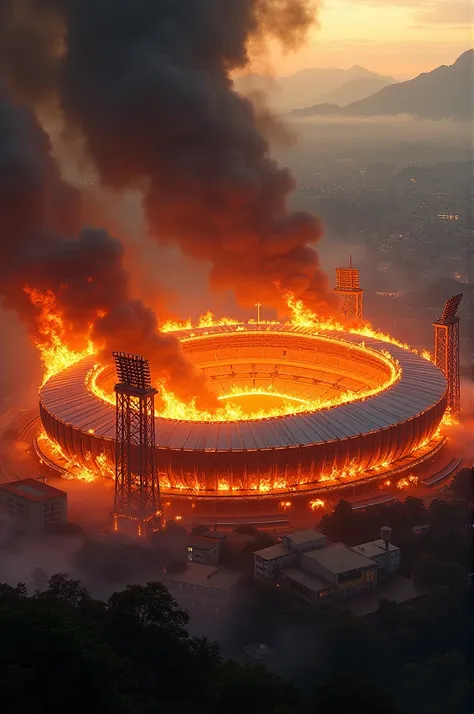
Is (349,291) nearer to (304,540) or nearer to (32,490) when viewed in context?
(32,490)

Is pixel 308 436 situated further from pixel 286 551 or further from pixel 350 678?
pixel 350 678

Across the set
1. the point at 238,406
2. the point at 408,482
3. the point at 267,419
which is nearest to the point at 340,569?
the point at 267,419

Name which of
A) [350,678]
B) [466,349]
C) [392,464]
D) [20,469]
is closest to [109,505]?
[20,469]

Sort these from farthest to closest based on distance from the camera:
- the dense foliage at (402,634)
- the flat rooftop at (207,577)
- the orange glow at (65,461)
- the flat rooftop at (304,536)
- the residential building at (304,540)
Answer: the orange glow at (65,461) < the flat rooftop at (304,536) < the residential building at (304,540) < the flat rooftop at (207,577) < the dense foliage at (402,634)

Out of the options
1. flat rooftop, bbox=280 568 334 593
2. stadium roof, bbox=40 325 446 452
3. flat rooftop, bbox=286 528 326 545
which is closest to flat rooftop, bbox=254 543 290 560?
flat rooftop, bbox=286 528 326 545

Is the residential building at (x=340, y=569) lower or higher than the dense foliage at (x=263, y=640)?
higher

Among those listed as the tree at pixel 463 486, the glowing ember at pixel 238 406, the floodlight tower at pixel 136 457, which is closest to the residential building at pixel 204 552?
the floodlight tower at pixel 136 457

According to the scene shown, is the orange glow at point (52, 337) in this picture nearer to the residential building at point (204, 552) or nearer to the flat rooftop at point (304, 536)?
the residential building at point (204, 552)
